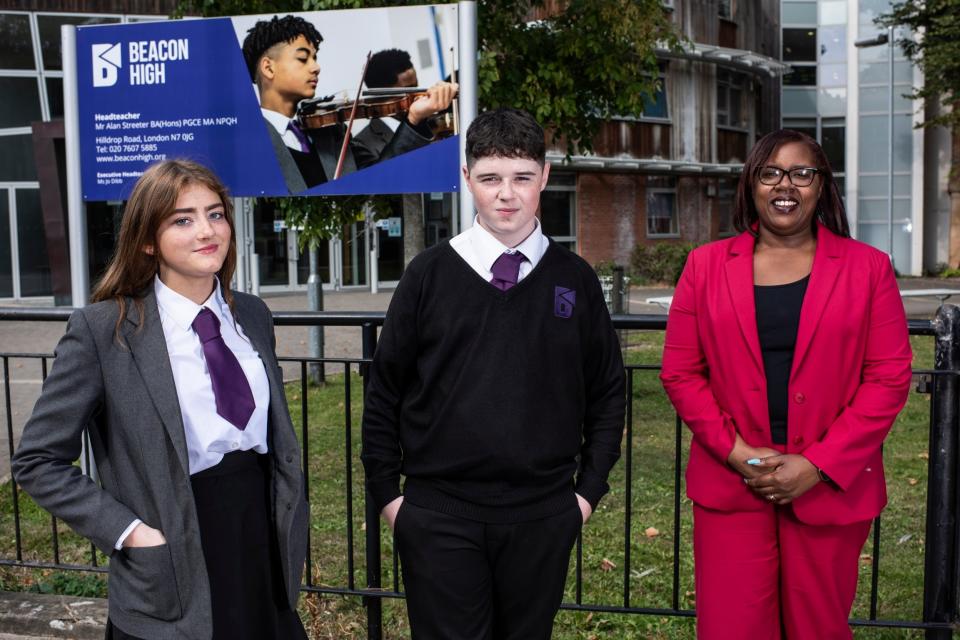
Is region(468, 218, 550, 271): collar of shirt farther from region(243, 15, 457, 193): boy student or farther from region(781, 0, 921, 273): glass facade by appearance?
region(781, 0, 921, 273): glass facade

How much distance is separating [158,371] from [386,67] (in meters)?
3.69

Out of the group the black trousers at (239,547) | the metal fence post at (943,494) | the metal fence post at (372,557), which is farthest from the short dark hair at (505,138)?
the metal fence post at (943,494)

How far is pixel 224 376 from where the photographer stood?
2.52m

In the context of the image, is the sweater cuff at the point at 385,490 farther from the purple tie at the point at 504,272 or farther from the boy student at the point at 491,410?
the purple tie at the point at 504,272

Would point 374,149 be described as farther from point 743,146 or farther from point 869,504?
point 743,146

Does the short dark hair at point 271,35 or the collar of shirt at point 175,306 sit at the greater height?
the short dark hair at point 271,35

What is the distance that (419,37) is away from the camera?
5652 millimetres

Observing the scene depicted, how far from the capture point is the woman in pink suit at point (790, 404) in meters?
2.82

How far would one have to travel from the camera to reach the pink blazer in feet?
9.24

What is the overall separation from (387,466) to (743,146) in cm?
3104

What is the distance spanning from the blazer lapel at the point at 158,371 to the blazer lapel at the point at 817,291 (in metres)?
1.70

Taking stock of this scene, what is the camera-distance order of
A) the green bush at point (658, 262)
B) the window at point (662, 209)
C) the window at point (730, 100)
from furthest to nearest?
the window at point (730, 100) < the window at point (662, 209) < the green bush at point (658, 262)

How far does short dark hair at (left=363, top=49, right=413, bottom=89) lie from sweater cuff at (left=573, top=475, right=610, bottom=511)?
11.7 feet

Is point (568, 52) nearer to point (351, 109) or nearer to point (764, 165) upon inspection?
point (351, 109)
